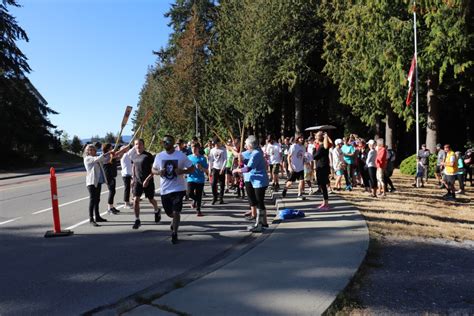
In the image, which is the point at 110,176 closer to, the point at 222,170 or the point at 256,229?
the point at 222,170

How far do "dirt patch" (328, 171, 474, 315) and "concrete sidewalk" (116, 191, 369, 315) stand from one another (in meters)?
0.25

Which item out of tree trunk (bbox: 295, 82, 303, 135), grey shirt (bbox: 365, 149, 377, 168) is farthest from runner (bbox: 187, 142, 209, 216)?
tree trunk (bbox: 295, 82, 303, 135)

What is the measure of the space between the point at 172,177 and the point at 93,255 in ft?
6.03

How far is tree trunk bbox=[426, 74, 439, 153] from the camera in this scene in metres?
21.4

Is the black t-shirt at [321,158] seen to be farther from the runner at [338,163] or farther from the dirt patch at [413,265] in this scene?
the runner at [338,163]

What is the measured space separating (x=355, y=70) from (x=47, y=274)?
22.8 metres

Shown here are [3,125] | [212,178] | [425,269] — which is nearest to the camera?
[425,269]

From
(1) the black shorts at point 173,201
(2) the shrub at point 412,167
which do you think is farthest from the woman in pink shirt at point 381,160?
(2) the shrub at point 412,167

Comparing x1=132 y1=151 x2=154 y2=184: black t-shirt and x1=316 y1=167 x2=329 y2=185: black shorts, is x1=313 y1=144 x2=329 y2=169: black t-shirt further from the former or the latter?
x1=132 y1=151 x2=154 y2=184: black t-shirt

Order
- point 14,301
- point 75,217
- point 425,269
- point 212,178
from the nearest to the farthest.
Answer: point 14,301 → point 425,269 → point 75,217 → point 212,178

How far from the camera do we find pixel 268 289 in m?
4.98

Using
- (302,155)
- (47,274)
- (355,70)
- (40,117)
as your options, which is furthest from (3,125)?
(47,274)

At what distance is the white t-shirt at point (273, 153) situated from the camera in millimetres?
14991

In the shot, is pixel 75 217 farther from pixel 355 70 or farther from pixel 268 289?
pixel 355 70
